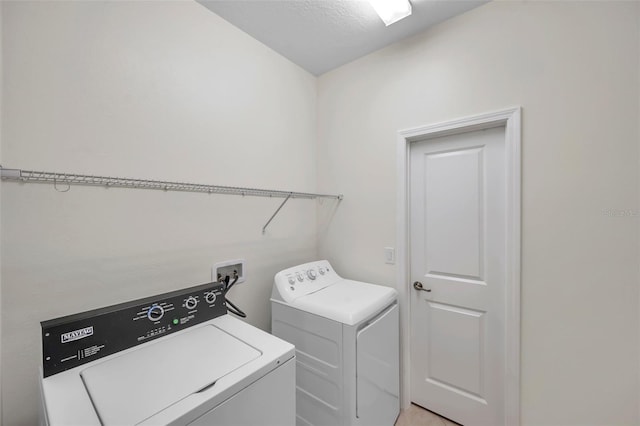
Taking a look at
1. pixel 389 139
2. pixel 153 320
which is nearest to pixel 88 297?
pixel 153 320

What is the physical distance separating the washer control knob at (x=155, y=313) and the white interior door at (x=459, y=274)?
5.42 feet

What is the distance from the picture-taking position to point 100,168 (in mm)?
1176

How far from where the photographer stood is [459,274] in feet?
5.80

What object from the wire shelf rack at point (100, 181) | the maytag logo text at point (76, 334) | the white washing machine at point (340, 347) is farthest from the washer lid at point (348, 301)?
the maytag logo text at point (76, 334)

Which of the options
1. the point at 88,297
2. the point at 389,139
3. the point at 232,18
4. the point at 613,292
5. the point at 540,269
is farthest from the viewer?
the point at 389,139

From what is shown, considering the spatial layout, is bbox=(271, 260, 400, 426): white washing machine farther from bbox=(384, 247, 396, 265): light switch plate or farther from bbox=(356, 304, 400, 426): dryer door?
bbox=(384, 247, 396, 265): light switch plate

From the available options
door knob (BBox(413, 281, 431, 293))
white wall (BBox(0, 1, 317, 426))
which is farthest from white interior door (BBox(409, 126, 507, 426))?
white wall (BBox(0, 1, 317, 426))

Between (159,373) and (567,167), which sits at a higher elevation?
(567,167)

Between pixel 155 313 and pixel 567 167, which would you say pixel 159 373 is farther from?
pixel 567 167

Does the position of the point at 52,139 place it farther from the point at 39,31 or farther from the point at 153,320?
the point at 153,320

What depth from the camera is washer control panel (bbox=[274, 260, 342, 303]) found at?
167 cm

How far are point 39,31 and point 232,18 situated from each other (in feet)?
3.34

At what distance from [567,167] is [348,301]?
4.68ft

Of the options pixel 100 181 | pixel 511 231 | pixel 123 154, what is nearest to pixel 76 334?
pixel 100 181
